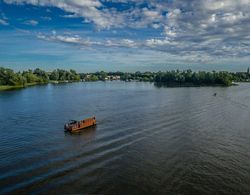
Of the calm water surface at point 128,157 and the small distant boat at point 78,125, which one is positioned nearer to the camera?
the calm water surface at point 128,157

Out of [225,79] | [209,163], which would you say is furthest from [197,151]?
[225,79]

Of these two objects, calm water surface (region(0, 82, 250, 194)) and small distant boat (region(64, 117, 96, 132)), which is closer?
calm water surface (region(0, 82, 250, 194))

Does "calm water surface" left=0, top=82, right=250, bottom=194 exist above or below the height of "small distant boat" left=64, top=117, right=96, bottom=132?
below

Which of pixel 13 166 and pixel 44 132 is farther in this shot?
pixel 44 132

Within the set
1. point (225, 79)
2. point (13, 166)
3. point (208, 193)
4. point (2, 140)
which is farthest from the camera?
point (225, 79)

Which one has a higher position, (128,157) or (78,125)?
(78,125)

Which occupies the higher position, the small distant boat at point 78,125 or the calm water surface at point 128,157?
the small distant boat at point 78,125

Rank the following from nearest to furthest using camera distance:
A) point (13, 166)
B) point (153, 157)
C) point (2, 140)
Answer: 1. point (13, 166)
2. point (153, 157)
3. point (2, 140)

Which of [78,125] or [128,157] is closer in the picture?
[128,157]

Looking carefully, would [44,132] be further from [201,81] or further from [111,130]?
[201,81]
